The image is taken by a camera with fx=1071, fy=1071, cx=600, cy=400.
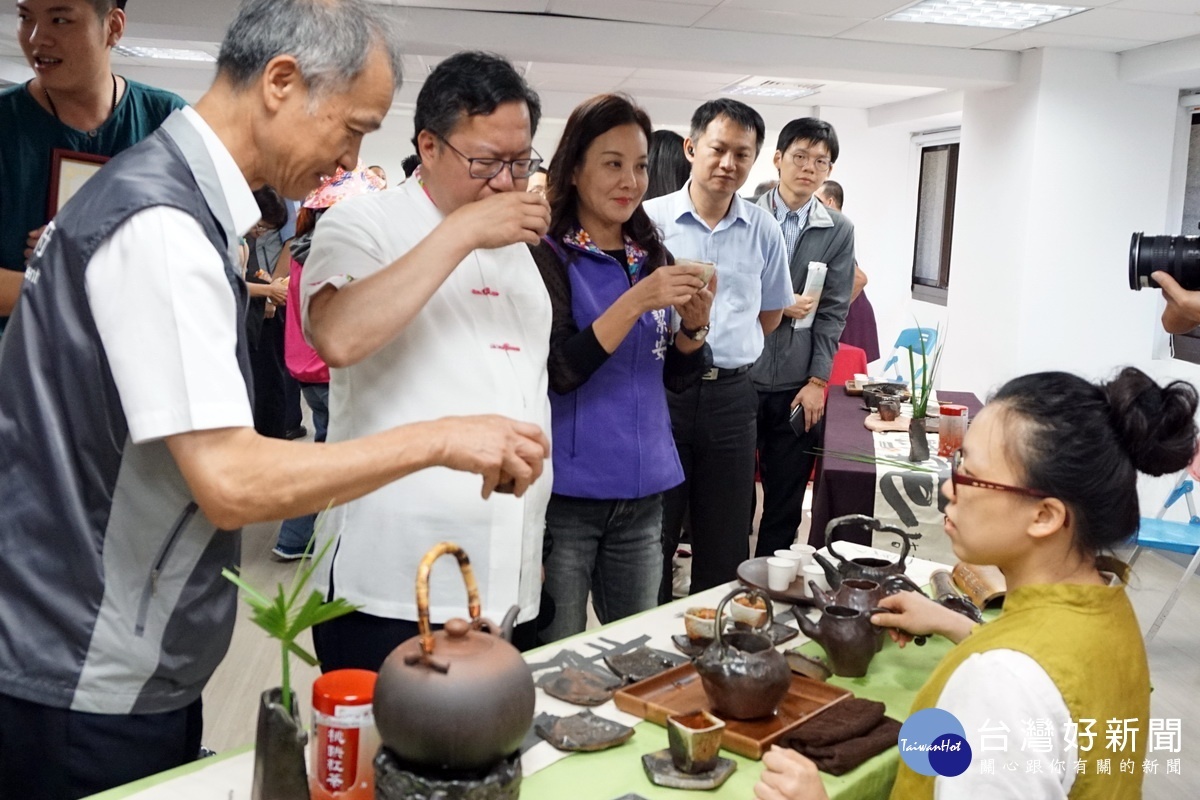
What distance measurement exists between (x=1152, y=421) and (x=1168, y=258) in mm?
1215

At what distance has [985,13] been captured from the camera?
5.54 m

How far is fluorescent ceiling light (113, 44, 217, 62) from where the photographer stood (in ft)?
29.8

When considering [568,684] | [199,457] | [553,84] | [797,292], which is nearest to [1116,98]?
[797,292]

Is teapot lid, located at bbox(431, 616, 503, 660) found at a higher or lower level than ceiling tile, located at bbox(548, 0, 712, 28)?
lower

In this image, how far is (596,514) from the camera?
226cm

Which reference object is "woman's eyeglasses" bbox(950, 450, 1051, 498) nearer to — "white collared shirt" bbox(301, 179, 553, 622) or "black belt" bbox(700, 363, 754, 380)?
"white collared shirt" bbox(301, 179, 553, 622)

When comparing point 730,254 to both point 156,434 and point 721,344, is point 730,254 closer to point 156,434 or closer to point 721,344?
point 721,344

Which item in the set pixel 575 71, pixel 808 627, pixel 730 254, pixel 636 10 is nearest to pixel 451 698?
pixel 808 627

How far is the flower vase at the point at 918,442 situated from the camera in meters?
3.28

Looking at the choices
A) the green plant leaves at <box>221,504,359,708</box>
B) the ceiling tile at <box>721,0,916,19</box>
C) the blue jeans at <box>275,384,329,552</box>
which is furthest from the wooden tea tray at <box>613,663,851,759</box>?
the ceiling tile at <box>721,0,916,19</box>

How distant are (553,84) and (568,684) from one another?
8.78 meters

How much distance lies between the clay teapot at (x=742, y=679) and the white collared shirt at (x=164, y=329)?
0.75 m

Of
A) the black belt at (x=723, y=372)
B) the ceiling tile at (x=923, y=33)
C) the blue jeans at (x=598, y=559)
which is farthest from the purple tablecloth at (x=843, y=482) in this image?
the ceiling tile at (x=923, y=33)

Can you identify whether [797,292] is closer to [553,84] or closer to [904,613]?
[904,613]
